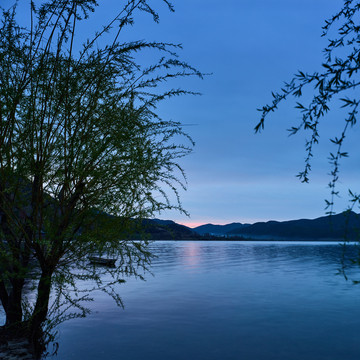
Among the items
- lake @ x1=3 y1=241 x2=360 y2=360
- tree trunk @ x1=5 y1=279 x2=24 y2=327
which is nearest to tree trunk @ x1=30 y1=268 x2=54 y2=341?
tree trunk @ x1=5 y1=279 x2=24 y2=327

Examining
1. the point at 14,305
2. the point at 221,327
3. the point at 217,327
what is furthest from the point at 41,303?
the point at 221,327

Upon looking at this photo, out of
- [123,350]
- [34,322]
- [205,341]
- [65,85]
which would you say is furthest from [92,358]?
[65,85]

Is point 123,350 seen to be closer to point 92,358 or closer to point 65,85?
point 92,358

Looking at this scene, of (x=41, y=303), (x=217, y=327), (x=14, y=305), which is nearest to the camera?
(x=41, y=303)

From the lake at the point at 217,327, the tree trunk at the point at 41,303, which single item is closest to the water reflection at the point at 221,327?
the lake at the point at 217,327

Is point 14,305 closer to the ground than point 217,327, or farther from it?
farther from it

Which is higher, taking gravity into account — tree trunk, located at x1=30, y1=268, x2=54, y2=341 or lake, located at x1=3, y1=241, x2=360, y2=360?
tree trunk, located at x1=30, y1=268, x2=54, y2=341

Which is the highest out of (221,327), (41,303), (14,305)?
(41,303)

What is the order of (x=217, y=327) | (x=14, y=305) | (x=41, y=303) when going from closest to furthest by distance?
(x=41, y=303)
(x=14, y=305)
(x=217, y=327)

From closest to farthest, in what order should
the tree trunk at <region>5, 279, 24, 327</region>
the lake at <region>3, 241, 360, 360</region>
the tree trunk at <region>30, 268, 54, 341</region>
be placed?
the tree trunk at <region>30, 268, 54, 341</region>
the tree trunk at <region>5, 279, 24, 327</region>
the lake at <region>3, 241, 360, 360</region>

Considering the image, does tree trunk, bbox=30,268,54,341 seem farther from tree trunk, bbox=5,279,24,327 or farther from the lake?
the lake

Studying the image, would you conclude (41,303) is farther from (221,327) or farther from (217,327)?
(221,327)

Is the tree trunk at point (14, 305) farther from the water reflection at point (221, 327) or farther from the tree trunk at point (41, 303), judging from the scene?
the water reflection at point (221, 327)

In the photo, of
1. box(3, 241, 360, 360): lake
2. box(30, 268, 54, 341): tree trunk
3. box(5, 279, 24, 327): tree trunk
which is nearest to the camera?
box(30, 268, 54, 341): tree trunk
